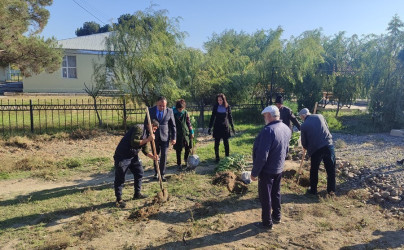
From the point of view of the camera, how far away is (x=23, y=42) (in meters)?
9.27

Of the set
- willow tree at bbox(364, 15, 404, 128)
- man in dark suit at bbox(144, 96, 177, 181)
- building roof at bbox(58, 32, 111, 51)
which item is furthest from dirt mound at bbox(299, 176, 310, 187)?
building roof at bbox(58, 32, 111, 51)

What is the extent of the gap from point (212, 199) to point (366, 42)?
13.3 meters

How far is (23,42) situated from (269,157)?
8.31m

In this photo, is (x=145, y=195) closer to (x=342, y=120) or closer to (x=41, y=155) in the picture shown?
(x=41, y=155)

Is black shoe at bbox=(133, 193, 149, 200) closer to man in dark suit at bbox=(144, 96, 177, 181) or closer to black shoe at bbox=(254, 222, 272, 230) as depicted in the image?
man in dark suit at bbox=(144, 96, 177, 181)

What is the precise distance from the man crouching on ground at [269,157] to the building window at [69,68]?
830 inches

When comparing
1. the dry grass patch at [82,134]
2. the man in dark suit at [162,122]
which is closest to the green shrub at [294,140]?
the man in dark suit at [162,122]

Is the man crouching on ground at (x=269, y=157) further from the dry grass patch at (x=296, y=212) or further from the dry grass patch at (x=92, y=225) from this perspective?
the dry grass patch at (x=92, y=225)

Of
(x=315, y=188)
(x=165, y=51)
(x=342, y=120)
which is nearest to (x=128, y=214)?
(x=315, y=188)

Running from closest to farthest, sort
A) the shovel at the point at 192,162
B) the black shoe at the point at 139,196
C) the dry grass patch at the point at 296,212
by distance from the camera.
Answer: the dry grass patch at the point at 296,212, the black shoe at the point at 139,196, the shovel at the point at 192,162

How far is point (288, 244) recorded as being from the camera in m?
4.08

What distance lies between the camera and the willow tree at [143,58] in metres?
10.0

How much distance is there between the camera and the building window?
22.4m

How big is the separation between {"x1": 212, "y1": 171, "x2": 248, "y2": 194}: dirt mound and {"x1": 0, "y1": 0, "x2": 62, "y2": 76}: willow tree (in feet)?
21.4
